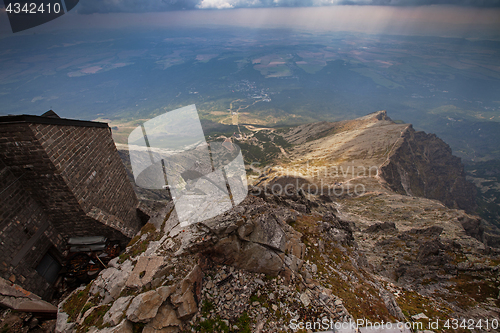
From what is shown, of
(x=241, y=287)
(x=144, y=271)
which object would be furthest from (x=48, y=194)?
(x=241, y=287)

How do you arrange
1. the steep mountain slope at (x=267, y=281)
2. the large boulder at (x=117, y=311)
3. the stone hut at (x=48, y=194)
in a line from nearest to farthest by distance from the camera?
the large boulder at (x=117, y=311) → the steep mountain slope at (x=267, y=281) → the stone hut at (x=48, y=194)

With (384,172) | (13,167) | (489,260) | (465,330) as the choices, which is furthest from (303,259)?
(384,172)

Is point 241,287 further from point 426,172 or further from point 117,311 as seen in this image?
point 426,172

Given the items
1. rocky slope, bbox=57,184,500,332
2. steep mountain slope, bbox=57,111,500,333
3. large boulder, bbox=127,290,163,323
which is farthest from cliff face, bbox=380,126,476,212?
large boulder, bbox=127,290,163,323

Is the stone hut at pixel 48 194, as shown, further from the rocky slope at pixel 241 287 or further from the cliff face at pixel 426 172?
the cliff face at pixel 426 172

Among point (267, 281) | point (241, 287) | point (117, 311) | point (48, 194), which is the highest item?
point (48, 194)

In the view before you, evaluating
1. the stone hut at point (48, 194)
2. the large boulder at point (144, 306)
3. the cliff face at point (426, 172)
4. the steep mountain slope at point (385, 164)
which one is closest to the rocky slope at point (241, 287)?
the large boulder at point (144, 306)
